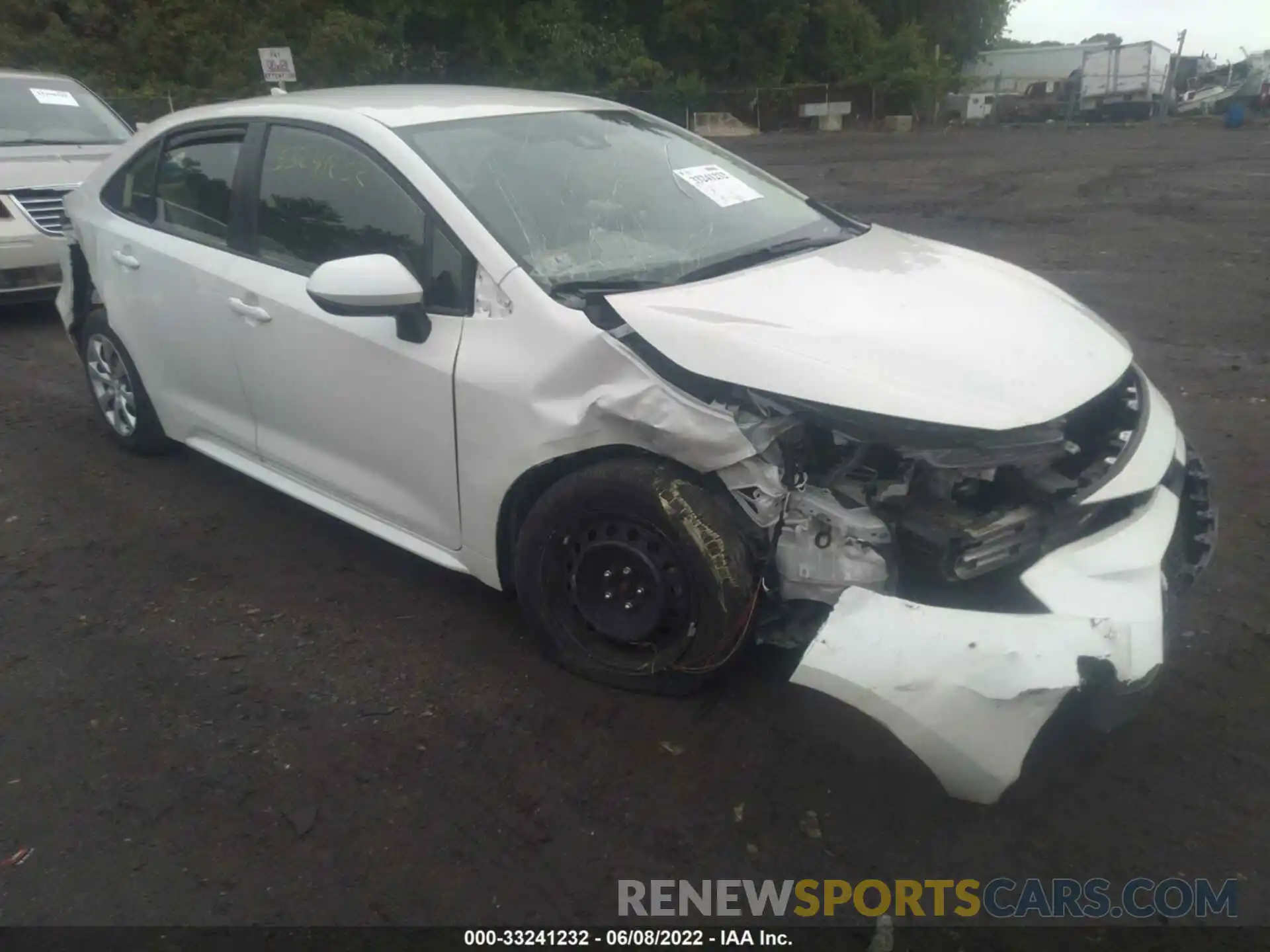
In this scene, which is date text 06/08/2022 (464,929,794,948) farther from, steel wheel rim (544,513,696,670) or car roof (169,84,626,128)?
car roof (169,84,626,128)

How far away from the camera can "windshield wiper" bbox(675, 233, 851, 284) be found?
3.24 m

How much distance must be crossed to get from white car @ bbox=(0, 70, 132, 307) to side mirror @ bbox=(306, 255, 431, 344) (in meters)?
4.69

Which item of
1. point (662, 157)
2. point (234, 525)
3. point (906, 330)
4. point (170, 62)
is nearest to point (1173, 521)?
point (906, 330)

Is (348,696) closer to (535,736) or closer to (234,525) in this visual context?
(535,736)

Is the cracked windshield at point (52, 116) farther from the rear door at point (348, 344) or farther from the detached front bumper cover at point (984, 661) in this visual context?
the detached front bumper cover at point (984, 661)

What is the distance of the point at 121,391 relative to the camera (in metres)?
4.91

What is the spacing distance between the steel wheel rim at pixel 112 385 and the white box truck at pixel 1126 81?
35.4 m

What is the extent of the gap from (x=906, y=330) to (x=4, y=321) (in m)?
7.80

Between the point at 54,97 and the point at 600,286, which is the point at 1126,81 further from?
the point at 600,286

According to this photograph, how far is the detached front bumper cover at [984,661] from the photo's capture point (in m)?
2.35

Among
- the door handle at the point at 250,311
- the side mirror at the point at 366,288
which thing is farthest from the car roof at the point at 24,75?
the side mirror at the point at 366,288

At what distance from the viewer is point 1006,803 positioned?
268 centimetres

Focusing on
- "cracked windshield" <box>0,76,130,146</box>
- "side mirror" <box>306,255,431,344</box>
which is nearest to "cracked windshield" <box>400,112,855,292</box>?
"side mirror" <box>306,255,431,344</box>

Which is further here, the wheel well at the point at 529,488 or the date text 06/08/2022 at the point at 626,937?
the wheel well at the point at 529,488
